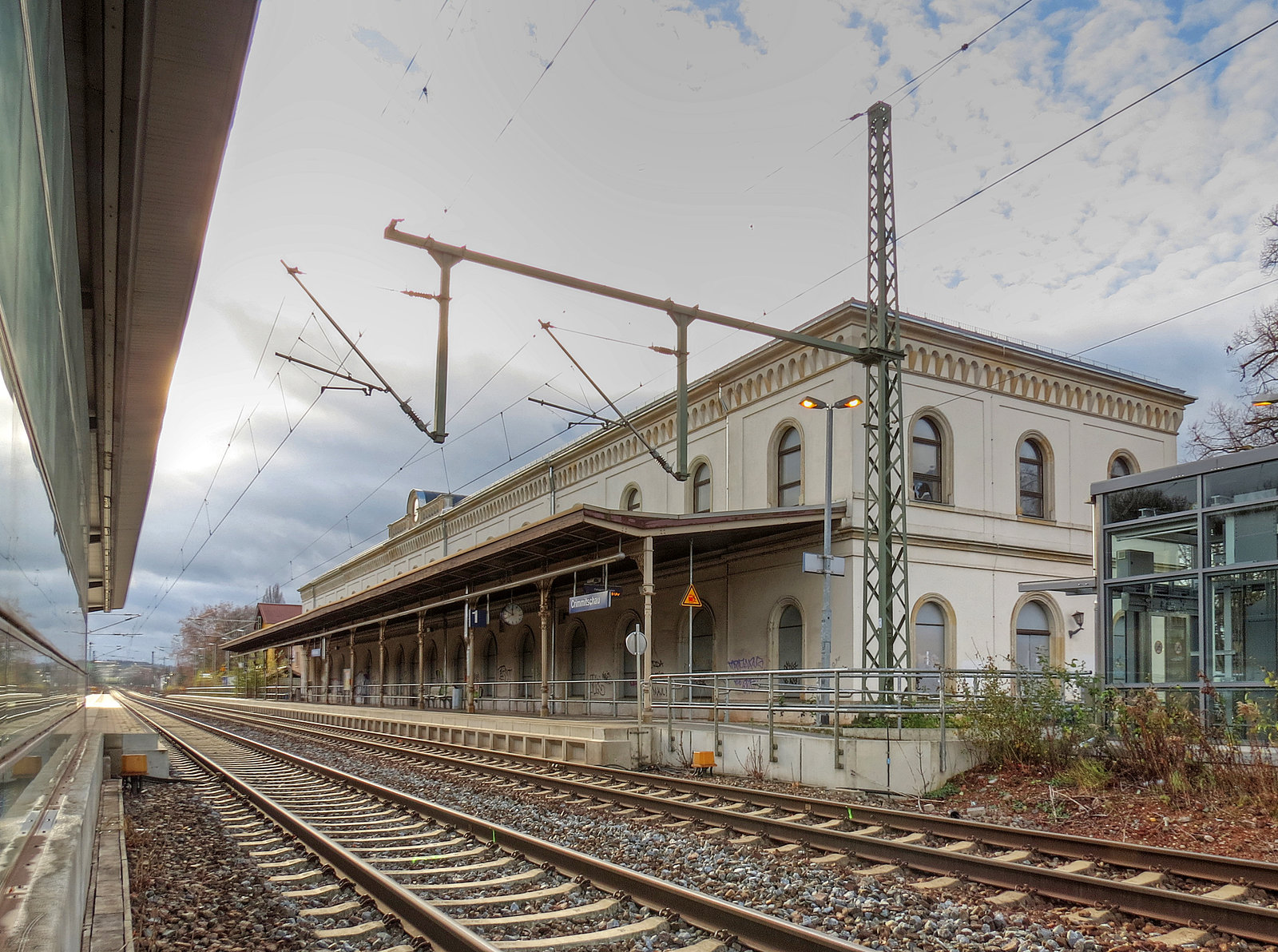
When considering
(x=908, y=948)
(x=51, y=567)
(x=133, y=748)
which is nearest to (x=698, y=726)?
(x=133, y=748)

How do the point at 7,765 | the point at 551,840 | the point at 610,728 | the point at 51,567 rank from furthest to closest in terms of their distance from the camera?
the point at 610,728 < the point at 551,840 < the point at 51,567 < the point at 7,765

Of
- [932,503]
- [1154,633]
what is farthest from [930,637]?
[1154,633]

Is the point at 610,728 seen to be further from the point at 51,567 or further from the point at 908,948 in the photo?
the point at 51,567

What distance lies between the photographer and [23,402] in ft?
7.19

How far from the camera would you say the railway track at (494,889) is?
630cm

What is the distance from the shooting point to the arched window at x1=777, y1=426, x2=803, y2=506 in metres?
24.2

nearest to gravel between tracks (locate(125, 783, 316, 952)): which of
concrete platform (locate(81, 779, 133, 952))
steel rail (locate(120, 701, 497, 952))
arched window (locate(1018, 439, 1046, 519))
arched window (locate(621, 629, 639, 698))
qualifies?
concrete platform (locate(81, 779, 133, 952))

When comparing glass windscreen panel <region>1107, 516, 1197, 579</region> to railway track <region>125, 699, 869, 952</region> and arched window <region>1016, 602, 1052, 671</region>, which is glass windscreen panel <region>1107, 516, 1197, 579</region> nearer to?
railway track <region>125, 699, 869, 952</region>

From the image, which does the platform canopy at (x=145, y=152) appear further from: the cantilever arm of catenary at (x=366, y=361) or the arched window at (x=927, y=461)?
the arched window at (x=927, y=461)

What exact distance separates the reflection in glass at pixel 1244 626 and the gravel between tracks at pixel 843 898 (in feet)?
22.5

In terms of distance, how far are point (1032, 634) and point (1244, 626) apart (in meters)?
12.4

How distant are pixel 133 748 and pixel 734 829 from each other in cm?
1068

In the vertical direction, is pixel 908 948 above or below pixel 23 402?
below

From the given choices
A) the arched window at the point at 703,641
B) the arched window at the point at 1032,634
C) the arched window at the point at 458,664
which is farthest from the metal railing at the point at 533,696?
the arched window at the point at 1032,634
